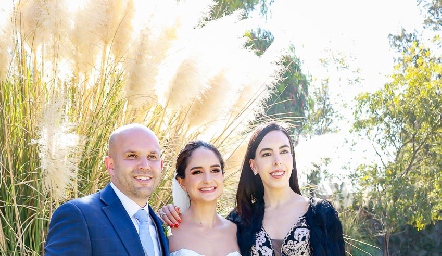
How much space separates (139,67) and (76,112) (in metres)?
0.63

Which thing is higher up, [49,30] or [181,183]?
[49,30]

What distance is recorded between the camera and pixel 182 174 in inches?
167

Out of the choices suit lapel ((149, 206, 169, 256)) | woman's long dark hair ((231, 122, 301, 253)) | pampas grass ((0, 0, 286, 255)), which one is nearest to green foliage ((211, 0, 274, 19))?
pampas grass ((0, 0, 286, 255))

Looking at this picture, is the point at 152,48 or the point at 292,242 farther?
the point at 152,48

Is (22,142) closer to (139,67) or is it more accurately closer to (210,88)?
(139,67)

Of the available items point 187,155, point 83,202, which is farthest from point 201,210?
point 83,202

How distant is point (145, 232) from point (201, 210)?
2.81 feet

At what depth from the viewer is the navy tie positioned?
3348 mm

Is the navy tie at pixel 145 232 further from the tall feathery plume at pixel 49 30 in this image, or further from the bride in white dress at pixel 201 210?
the tall feathery plume at pixel 49 30

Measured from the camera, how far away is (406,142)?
16297mm

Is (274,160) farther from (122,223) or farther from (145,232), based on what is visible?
(122,223)

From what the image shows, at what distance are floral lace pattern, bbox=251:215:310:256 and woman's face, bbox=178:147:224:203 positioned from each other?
0.39 metres

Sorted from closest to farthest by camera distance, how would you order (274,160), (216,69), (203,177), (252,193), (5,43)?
(203,177)
(274,160)
(252,193)
(5,43)
(216,69)

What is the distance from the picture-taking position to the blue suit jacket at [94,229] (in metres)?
3.02
